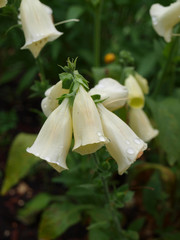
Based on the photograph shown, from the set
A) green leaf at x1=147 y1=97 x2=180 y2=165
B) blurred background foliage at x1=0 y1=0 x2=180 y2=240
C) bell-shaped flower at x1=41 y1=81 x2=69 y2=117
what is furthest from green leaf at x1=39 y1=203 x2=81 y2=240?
bell-shaped flower at x1=41 y1=81 x2=69 y2=117

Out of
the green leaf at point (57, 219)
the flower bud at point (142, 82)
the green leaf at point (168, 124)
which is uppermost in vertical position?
the flower bud at point (142, 82)

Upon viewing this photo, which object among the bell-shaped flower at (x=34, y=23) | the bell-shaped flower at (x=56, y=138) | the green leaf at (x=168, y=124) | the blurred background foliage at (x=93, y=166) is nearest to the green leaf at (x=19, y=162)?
the blurred background foliage at (x=93, y=166)

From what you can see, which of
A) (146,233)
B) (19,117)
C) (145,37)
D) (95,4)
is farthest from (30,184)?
(145,37)

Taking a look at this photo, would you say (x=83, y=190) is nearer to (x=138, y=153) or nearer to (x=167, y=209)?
(x=167, y=209)

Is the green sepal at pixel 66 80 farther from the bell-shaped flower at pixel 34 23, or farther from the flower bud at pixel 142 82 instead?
the flower bud at pixel 142 82

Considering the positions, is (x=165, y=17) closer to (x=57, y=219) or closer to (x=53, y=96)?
(x=53, y=96)

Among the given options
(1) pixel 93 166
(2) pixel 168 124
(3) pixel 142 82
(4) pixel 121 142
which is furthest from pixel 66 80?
(2) pixel 168 124
